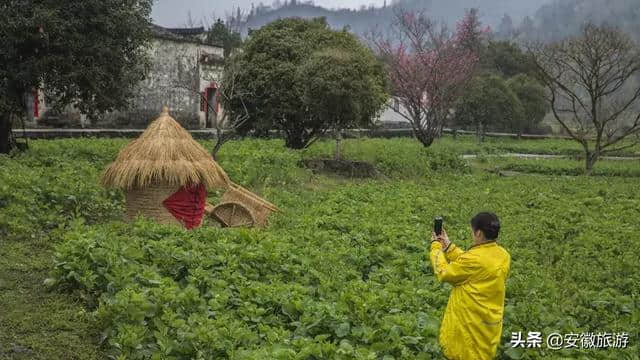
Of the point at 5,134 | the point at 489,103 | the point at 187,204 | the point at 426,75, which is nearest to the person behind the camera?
the point at 187,204

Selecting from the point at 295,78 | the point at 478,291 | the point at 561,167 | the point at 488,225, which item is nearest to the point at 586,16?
the point at 561,167

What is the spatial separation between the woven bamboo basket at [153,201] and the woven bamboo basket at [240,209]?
3.76 feet

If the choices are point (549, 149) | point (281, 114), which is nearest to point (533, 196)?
point (281, 114)

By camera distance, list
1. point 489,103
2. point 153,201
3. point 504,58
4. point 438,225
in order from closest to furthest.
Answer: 1. point 438,225
2. point 153,201
3. point 489,103
4. point 504,58

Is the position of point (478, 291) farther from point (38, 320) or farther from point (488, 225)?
point (38, 320)

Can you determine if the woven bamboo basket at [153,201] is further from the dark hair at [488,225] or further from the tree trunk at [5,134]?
the tree trunk at [5,134]

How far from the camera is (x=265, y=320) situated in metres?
6.22

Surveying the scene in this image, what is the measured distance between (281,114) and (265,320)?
17703 millimetres

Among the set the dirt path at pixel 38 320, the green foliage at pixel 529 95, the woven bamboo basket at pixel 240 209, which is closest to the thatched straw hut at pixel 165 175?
the woven bamboo basket at pixel 240 209

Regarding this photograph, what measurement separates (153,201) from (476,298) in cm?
625

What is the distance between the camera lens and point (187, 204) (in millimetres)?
10281

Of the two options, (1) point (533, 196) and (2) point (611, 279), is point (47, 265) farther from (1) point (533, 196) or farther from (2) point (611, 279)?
(1) point (533, 196)

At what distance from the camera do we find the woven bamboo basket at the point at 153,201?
9961mm

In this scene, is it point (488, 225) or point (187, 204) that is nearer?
point (488, 225)
